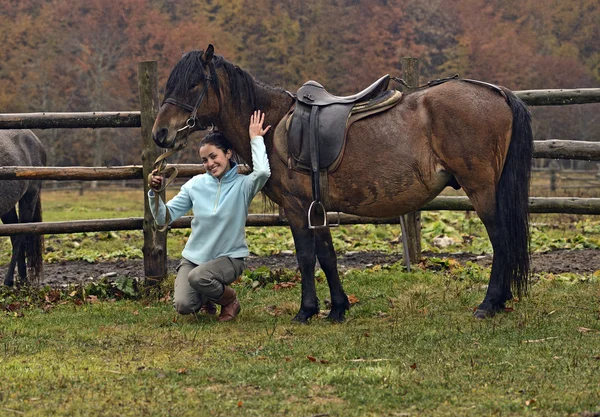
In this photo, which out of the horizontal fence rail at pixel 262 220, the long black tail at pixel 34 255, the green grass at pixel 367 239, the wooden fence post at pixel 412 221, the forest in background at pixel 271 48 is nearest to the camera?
the horizontal fence rail at pixel 262 220

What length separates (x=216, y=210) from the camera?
6.70m

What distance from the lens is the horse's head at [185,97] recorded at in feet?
22.0

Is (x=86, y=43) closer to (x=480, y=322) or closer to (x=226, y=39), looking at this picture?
(x=226, y=39)

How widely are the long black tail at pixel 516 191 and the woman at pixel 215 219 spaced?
5.77 ft

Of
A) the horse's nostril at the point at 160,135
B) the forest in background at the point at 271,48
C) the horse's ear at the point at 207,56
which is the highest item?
the forest in background at the point at 271,48

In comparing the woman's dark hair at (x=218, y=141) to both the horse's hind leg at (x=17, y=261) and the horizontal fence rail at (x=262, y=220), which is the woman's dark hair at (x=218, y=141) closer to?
the horizontal fence rail at (x=262, y=220)

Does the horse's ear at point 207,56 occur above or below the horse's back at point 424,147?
above

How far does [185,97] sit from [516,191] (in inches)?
100

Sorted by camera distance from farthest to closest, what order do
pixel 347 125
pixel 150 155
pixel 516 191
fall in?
pixel 150 155 < pixel 347 125 < pixel 516 191

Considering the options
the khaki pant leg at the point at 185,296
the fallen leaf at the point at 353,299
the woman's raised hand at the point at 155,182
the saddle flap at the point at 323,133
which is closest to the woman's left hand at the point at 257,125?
the saddle flap at the point at 323,133

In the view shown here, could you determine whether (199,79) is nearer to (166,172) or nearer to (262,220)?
(166,172)

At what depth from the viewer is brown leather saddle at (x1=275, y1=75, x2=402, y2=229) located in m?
6.60

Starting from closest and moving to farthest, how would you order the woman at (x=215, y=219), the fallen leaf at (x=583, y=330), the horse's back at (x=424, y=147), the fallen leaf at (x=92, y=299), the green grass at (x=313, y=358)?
the green grass at (x=313, y=358) < the fallen leaf at (x=583, y=330) < the horse's back at (x=424, y=147) < the woman at (x=215, y=219) < the fallen leaf at (x=92, y=299)

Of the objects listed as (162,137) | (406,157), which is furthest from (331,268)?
(162,137)
